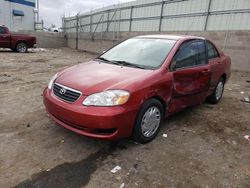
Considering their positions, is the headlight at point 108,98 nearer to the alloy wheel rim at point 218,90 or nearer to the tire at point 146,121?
the tire at point 146,121

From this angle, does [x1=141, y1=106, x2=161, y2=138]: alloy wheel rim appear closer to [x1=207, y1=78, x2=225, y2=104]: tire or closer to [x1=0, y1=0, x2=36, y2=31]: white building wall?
[x1=207, y1=78, x2=225, y2=104]: tire

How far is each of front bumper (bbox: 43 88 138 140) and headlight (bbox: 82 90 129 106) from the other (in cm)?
5

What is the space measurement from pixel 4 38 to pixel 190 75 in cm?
1505

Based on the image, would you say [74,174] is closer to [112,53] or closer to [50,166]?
[50,166]

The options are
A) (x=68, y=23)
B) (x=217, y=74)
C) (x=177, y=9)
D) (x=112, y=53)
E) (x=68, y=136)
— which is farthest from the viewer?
(x=68, y=23)

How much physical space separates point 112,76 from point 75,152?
1.10m

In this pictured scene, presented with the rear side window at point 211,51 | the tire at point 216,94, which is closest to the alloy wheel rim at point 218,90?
the tire at point 216,94

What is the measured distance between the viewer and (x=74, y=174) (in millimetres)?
2721

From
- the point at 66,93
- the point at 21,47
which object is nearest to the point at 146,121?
the point at 66,93

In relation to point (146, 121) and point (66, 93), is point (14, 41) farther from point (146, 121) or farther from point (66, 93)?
point (146, 121)

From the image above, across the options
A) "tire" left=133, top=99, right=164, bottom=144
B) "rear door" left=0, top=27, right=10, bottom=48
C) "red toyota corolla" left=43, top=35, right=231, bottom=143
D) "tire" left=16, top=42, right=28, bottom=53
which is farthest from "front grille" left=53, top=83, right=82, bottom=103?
"tire" left=16, top=42, right=28, bottom=53

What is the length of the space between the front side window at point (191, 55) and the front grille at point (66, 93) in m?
1.63

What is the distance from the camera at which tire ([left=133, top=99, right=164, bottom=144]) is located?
3219 mm

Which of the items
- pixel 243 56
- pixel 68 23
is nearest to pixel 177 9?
pixel 243 56
